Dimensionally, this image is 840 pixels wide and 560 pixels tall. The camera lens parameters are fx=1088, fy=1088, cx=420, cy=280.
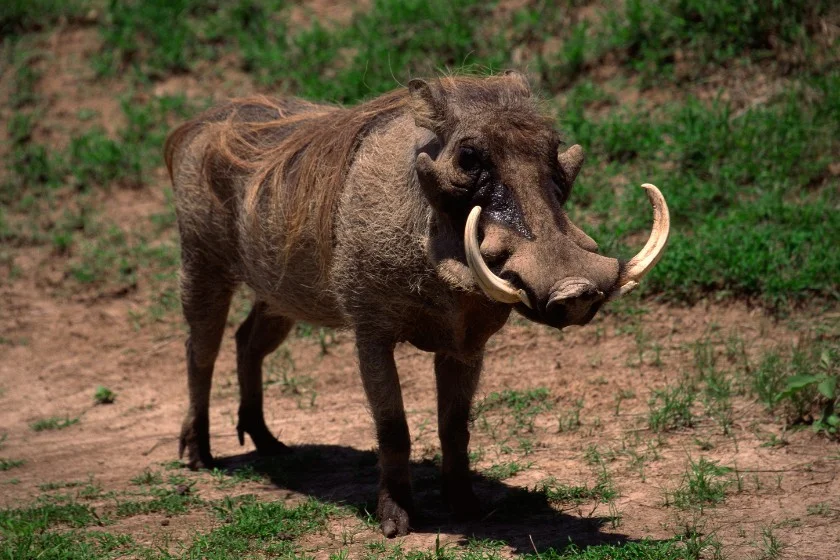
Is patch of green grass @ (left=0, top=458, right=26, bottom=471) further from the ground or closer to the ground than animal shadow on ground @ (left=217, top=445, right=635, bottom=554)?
further from the ground

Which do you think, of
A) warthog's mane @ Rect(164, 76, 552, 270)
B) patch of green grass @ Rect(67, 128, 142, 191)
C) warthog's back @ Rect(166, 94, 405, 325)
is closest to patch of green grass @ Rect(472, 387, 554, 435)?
warthog's back @ Rect(166, 94, 405, 325)

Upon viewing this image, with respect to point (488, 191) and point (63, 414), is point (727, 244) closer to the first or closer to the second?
point (488, 191)

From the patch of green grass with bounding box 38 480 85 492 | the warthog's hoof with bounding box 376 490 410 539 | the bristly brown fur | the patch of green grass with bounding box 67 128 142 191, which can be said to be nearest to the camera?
the warthog's hoof with bounding box 376 490 410 539

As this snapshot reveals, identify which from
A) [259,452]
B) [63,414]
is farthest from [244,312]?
[259,452]

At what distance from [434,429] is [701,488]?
5.43 ft

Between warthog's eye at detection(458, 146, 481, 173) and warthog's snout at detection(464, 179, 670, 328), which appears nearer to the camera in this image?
warthog's snout at detection(464, 179, 670, 328)

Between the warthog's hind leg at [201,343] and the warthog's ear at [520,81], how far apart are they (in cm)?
196

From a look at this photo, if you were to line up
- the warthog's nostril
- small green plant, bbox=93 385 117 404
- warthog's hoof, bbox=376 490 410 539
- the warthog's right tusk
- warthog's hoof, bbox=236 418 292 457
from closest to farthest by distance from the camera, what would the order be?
1. the warthog's nostril
2. the warthog's right tusk
3. warthog's hoof, bbox=376 490 410 539
4. warthog's hoof, bbox=236 418 292 457
5. small green plant, bbox=93 385 117 404

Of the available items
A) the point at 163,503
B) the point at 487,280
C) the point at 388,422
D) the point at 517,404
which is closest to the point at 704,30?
the point at 517,404

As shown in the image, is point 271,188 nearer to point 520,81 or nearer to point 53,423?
point 520,81

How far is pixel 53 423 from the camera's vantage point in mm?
6277

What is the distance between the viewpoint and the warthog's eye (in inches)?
153

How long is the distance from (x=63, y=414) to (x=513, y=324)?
9.00ft

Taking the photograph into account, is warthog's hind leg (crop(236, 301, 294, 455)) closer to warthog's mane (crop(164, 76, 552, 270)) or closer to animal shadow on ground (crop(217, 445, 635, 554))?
animal shadow on ground (crop(217, 445, 635, 554))
